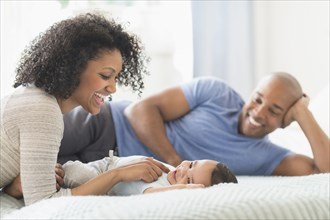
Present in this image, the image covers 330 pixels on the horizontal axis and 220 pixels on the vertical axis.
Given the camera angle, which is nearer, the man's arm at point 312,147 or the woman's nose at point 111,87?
the woman's nose at point 111,87

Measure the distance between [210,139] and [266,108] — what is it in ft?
0.83

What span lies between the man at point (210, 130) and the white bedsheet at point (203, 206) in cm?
101

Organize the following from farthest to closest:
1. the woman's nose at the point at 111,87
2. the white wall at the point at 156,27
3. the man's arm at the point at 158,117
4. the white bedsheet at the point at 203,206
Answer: the white wall at the point at 156,27 → the man's arm at the point at 158,117 → the woman's nose at the point at 111,87 → the white bedsheet at the point at 203,206

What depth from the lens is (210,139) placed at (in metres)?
2.21

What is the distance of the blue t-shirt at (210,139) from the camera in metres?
2.18

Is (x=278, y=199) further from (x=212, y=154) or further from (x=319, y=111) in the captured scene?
(x=319, y=111)

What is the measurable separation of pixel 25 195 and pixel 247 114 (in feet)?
3.65

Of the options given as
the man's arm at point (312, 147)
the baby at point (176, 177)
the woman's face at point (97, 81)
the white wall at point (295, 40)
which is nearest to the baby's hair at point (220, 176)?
the baby at point (176, 177)

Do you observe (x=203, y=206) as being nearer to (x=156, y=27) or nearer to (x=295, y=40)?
(x=156, y=27)

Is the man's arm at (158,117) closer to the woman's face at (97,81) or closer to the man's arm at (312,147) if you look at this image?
the man's arm at (312,147)

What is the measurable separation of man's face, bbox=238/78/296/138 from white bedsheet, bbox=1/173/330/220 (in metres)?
1.04

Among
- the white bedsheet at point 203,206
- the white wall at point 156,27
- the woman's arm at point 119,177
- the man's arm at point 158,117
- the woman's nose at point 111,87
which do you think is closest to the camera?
the white bedsheet at point 203,206

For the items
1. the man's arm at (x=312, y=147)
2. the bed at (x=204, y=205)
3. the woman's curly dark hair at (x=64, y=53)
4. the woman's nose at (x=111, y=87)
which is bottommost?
the man's arm at (x=312, y=147)

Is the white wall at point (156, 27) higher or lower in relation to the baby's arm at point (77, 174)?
higher
